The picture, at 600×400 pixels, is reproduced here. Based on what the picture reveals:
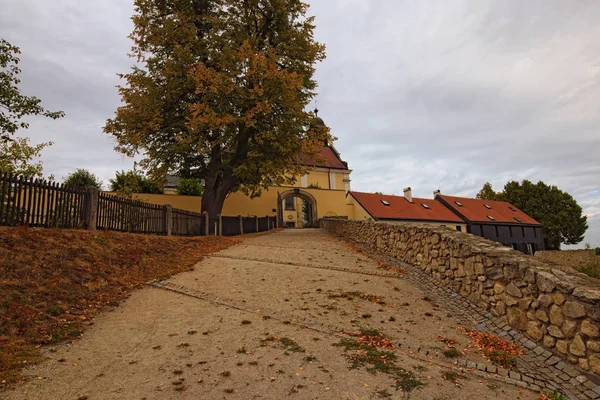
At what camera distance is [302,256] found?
44.5ft

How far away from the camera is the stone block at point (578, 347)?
16.9 ft

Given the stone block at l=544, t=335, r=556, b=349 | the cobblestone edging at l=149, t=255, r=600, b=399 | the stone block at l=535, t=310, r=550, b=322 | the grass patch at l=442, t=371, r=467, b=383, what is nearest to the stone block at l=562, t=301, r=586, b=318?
the stone block at l=535, t=310, r=550, b=322

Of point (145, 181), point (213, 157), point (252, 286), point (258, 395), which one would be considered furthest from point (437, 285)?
Result: point (145, 181)

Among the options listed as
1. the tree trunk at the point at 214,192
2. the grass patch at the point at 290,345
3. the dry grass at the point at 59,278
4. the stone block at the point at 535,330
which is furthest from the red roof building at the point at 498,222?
the grass patch at the point at 290,345

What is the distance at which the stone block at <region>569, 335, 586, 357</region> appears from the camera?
5.16 metres

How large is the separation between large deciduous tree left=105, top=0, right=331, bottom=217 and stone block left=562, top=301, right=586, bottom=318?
1528 centimetres

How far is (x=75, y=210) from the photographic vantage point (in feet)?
36.1

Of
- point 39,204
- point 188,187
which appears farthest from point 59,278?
point 188,187

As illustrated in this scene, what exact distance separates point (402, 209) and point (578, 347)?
31.3 m

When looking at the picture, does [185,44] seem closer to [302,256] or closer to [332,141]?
[332,141]

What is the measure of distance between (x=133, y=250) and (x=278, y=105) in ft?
38.9

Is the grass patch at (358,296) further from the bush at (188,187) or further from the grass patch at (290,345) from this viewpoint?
the bush at (188,187)

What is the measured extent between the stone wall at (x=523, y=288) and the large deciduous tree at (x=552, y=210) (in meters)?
46.9

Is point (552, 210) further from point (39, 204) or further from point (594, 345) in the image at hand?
point (39, 204)
